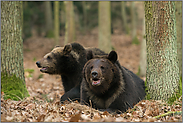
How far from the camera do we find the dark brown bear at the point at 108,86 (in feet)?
16.5

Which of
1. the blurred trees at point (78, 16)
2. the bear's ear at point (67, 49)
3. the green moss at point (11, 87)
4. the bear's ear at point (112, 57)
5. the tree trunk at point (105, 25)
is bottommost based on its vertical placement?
the green moss at point (11, 87)

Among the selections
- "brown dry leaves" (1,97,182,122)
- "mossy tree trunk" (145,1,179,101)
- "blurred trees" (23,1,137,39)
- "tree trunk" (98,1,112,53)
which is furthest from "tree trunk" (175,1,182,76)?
"blurred trees" (23,1,137,39)

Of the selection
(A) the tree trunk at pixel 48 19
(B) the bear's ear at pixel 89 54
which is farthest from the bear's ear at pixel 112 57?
(A) the tree trunk at pixel 48 19

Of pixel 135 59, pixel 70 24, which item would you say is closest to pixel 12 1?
pixel 70 24

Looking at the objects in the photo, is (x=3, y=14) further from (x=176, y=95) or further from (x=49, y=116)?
(x=176, y=95)

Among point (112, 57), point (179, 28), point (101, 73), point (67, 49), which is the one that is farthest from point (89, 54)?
point (179, 28)

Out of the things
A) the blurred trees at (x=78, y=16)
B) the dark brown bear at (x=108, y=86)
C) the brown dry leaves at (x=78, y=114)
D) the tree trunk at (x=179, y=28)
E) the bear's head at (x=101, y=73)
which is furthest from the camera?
the blurred trees at (x=78, y=16)

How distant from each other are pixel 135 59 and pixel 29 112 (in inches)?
516

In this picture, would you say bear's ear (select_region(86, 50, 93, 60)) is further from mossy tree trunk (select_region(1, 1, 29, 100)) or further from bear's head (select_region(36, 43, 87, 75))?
mossy tree trunk (select_region(1, 1, 29, 100))

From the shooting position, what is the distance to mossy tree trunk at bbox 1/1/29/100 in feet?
19.5

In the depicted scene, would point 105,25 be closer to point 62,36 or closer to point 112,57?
point 112,57

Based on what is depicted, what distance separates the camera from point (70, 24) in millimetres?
14703

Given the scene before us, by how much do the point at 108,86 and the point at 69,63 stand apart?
7.04 feet

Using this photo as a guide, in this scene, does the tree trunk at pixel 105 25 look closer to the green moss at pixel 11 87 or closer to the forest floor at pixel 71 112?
the forest floor at pixel 71 112
